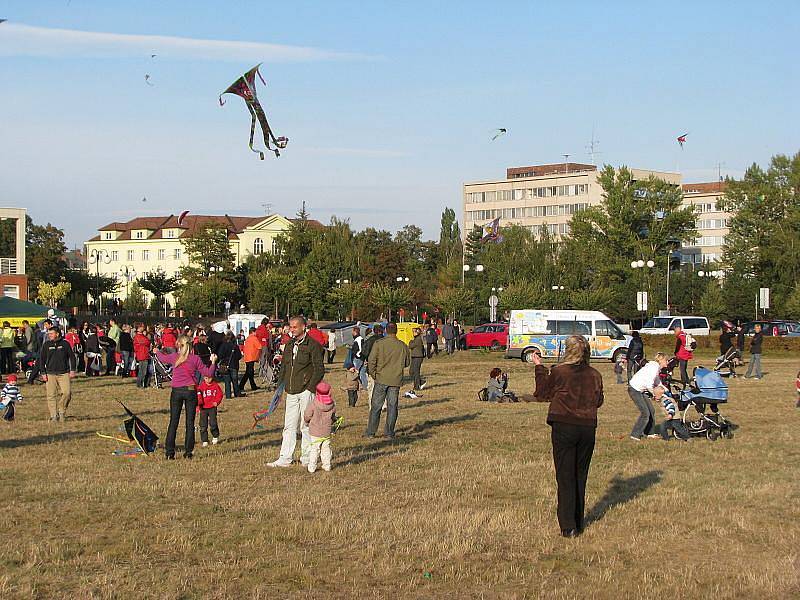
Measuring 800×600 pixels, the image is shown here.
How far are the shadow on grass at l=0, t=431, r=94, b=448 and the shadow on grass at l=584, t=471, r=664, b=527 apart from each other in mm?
9025

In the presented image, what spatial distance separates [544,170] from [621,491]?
147 m

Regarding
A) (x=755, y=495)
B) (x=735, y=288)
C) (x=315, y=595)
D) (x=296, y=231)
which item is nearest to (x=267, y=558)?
(x=315, y=595)

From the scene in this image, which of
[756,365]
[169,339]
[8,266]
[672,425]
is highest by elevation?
[8,266]

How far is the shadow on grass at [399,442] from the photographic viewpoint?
14.9 metres

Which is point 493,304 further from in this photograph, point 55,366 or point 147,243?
point 147,243

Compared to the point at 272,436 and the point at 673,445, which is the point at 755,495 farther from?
the point at 272,436

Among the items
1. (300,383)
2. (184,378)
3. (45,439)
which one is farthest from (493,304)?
(300,383)

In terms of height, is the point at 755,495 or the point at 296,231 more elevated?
the point at 296,231

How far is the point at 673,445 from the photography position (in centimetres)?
1595

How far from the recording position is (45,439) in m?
16.9

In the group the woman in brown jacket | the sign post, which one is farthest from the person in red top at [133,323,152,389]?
the sign post

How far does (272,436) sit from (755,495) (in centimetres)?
831

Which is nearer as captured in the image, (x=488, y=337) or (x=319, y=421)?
(x=319, y=421)

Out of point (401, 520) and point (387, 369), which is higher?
point (387, 369)
